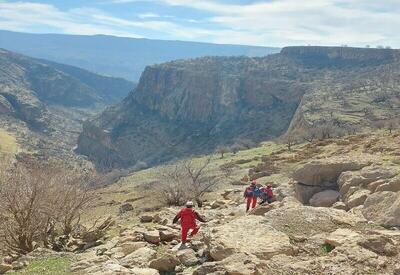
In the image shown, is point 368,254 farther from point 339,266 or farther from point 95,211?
point 95,211

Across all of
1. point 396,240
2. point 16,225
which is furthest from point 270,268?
point 16,225

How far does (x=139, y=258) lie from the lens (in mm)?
15094

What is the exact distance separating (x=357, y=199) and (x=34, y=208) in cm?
1380

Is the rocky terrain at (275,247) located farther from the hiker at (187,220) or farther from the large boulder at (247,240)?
the hiker at (187,220)

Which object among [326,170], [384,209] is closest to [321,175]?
[326,170]

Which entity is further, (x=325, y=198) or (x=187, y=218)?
(x=325, y=198)

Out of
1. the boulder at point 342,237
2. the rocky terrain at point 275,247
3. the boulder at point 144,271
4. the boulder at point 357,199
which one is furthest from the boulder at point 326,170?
the boulder at point 144,271

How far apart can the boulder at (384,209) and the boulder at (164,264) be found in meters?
6.76

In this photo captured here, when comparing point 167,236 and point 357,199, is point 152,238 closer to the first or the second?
point 167,236

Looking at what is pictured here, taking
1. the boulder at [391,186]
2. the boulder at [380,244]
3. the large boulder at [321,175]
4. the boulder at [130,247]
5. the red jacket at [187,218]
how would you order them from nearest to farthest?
the boulder at [380,244]
the boulder at [130,247]
the red jacket at [187,218]
the boulder at [391,186]
the large boulder at [321,175]

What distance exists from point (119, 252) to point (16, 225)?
8675 millimetres

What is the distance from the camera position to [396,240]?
13875 mm

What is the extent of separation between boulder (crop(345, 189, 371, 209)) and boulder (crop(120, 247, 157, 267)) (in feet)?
29.7

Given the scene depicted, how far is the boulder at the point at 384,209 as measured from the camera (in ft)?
52.5
